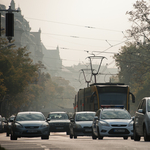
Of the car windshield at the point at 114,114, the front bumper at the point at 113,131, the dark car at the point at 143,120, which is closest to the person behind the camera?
the dark car at the point at 143,120

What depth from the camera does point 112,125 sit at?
19859 mm

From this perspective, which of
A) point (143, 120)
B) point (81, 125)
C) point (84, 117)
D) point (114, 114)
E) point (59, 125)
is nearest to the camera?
point (143, 120)

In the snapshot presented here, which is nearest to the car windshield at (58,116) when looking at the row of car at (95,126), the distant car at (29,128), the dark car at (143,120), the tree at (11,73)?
the row of car at (95,126)

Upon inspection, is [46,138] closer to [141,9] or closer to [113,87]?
[113,87]

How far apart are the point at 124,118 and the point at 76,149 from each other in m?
8.10

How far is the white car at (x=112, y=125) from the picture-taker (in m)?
19.8

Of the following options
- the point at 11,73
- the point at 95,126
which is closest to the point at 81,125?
the point at 95,126

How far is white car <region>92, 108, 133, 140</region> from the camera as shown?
19.8 m

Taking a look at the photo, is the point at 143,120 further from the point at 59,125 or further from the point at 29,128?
the point at 59,125

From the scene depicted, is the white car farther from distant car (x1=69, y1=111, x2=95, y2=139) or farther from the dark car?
distant car (x1=69, y1=111, x2=95, y2=139)

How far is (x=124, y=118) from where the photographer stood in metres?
20.9

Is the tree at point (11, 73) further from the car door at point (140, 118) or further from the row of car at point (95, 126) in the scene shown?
the car door at point (140, 118)

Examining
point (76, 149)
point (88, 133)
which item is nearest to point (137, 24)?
point (88, 133)

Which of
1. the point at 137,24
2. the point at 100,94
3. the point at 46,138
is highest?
the point at 137,24
